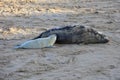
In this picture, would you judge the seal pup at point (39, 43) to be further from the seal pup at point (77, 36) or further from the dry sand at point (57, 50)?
the seal pup at point (77, 36)

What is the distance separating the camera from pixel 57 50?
24.0ft

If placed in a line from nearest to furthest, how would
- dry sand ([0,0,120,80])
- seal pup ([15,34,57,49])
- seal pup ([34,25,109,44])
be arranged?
dry sand ([0,0,120,80]) < seal pup ([15,34,57,49]) < seal pup ([34,25,109,44])

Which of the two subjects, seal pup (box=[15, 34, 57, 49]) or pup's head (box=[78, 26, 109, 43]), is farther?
pup's head (box=[78, 26, 109, 43])

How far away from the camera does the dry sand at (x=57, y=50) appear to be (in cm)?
591

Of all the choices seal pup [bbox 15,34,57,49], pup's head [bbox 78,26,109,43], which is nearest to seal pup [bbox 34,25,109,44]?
pup's head [bbox 78,26,109,43]

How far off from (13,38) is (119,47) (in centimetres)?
230

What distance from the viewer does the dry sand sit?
19.4 ft

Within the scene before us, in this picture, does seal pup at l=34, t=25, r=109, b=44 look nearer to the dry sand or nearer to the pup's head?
the pup's head

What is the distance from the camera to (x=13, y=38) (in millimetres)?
8445

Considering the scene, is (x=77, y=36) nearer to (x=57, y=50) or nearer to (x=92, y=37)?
(x=92, y=37)

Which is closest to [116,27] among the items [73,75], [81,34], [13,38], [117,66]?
[81,34]

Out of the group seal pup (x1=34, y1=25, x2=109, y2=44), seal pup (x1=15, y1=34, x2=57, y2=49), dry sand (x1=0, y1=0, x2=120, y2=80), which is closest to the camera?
dry sand (x1=0, y1=0, x2=120, y2=80)

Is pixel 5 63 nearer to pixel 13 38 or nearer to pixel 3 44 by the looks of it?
pixel 3 44

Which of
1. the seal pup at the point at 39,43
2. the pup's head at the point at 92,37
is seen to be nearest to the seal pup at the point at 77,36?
the pup's head at the point at 92,37
